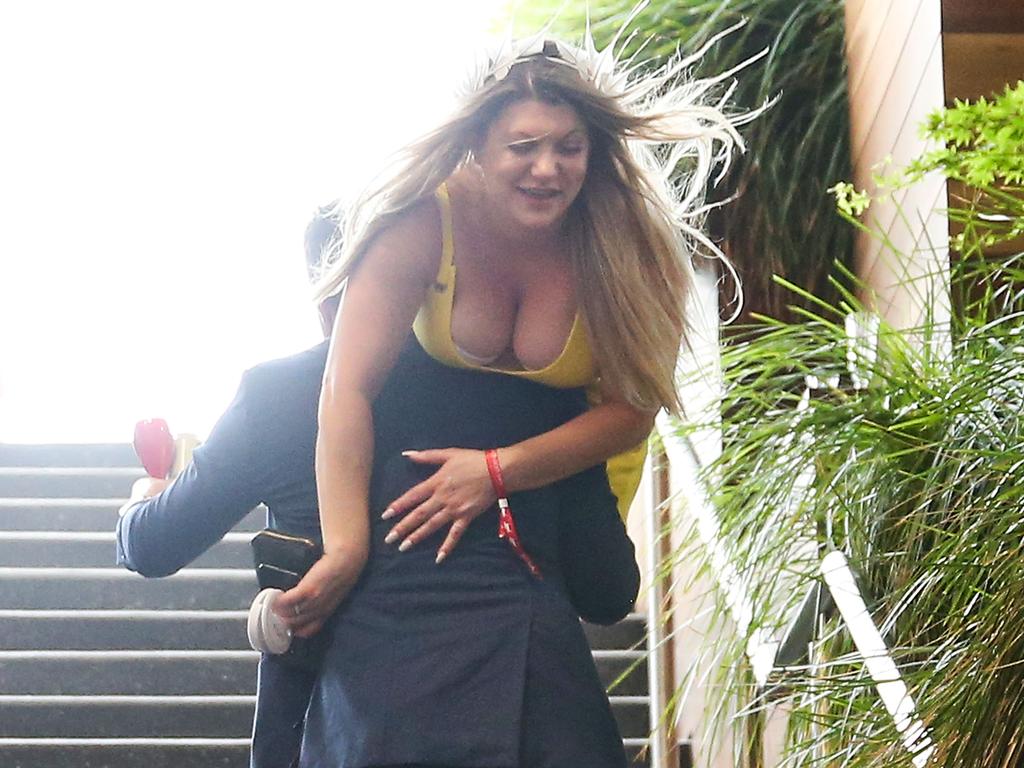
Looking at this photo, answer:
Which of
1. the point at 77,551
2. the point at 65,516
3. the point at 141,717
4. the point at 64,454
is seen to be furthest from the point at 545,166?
the point at 64,454

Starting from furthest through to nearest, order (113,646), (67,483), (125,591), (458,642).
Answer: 1. (67,483)
2. (125,591)
3. (113,646)
4. (458,642)

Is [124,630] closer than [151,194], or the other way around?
[124,630]

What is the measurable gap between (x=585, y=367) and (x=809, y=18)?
2458 millimetres

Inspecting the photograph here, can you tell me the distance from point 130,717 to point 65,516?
1.20 meters

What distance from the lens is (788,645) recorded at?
71.6 inches

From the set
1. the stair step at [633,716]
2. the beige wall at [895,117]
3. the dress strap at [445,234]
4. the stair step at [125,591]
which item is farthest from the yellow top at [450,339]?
the stair step at [125,591]

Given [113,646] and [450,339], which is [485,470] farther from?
[113,646]

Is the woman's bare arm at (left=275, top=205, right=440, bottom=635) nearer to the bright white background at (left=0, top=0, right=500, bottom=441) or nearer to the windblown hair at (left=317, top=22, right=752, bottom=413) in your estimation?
the windblown hair at (left=317, top=22, right=752, bottom=413)

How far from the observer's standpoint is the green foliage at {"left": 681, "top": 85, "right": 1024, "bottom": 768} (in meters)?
1.33

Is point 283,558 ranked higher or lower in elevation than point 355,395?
lower

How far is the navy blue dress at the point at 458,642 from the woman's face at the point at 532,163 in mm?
150

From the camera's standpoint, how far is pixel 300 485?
5.22ft

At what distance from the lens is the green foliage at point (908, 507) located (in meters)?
1.33

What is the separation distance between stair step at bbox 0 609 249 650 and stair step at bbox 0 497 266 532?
2.13 feet
